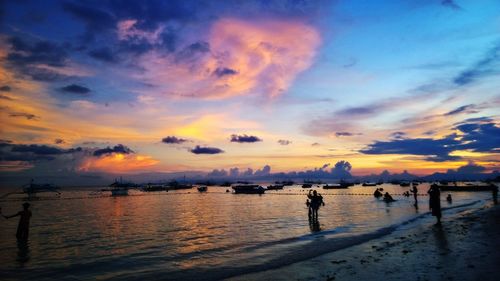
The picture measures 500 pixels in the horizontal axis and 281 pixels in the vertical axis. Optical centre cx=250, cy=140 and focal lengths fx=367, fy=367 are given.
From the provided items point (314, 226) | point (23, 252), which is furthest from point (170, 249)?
point (314, 226)

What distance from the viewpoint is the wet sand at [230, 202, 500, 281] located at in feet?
44.1

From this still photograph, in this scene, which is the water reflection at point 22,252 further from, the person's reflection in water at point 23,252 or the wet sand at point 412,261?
the wet sand at point 412,261

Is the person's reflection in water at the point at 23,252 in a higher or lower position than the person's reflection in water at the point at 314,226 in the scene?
lower

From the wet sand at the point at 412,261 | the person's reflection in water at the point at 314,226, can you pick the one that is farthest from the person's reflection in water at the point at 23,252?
the person's reflection in water at the point at 314,226

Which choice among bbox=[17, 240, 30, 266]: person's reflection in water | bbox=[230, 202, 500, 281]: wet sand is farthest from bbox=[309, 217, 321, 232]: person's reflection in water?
bbox=[17, 240, 30, 266]: person's reflection in water

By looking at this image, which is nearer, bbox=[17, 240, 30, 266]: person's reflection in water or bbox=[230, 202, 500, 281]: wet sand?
bbox=[230, 202, 500, 281]: wet sand

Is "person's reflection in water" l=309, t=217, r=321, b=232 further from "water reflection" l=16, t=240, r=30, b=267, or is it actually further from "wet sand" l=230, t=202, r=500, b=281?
"water reflection" l=16, t=240, r=30, b=267

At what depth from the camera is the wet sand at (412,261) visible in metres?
13.4

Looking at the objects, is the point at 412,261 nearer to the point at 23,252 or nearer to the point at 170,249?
the point at 170,249

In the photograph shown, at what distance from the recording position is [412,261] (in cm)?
1584

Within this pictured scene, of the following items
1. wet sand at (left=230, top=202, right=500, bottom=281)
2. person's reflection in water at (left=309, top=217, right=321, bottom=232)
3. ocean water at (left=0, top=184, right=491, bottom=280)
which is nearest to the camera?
wet sand at (left=230, top=202, right=500, bottom=281)

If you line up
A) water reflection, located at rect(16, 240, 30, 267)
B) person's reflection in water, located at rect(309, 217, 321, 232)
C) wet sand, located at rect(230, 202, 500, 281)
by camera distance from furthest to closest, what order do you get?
person's reflection in water, located at rect(309, 217, 321, 232)
water reflection, located at rect(16, 240, 30, 267)
wet sand, located at rect(230, 202, 500, 281)

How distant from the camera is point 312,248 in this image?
2272 cm

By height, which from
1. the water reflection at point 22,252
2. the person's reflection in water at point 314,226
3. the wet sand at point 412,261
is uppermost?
the wet sand at point 412,261
